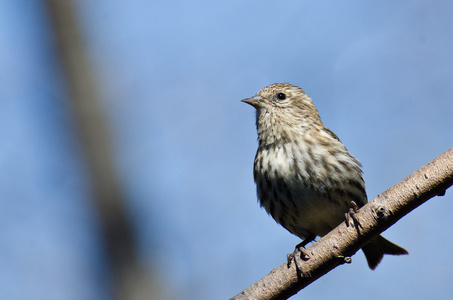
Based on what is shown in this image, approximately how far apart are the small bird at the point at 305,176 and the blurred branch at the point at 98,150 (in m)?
2.10

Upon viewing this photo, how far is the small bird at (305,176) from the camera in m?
5.81

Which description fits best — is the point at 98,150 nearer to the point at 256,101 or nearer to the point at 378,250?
the point at 256,101

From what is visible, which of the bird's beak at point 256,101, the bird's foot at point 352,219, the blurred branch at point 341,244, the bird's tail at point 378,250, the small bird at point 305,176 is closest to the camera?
the blurred branch at point 341,244

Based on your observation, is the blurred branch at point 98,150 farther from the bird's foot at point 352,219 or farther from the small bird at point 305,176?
the small bird at point 305,176

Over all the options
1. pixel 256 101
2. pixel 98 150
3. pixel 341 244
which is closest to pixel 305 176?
pixel 256 101

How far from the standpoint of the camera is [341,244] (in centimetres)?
441

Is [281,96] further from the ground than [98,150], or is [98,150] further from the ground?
[281,96]

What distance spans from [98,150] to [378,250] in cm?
353

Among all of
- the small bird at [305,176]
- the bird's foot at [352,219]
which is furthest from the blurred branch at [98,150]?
the small bird at [305,176]

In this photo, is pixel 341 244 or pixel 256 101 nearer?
pixel 341 244

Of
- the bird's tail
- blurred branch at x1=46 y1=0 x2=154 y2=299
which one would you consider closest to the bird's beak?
the bird's tail

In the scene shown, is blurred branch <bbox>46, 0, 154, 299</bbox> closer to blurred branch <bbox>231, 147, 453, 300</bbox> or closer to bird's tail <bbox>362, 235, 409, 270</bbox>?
blurred branch <bbox>231, 147, 453, 300</bbox>

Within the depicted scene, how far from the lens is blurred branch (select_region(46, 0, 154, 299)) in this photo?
147 inches

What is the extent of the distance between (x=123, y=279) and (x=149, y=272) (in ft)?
0.64
